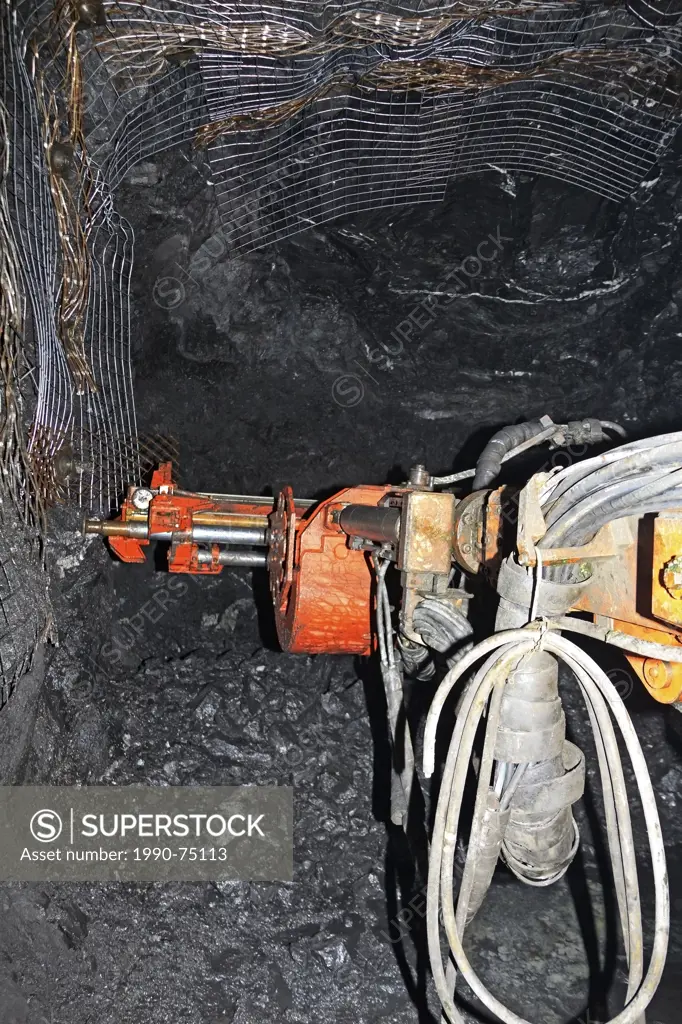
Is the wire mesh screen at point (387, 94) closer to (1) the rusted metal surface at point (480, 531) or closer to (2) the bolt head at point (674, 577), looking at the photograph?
(1) the rusted metal surface at point (480, 531)

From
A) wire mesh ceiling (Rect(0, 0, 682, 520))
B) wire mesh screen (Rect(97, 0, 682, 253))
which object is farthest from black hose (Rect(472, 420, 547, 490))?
wire mesh screen (Rect(97, 0, 682, 253))

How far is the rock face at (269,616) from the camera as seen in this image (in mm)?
3215

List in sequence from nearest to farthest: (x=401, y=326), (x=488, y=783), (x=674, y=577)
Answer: (x=674, y=577) < (x=488, y=783) < (x=401, y=326)

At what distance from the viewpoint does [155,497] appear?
3.28m

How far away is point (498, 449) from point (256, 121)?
232cm

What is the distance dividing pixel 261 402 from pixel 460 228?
64.4 inches

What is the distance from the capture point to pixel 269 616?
475 cm

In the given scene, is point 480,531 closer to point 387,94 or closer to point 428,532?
point 428,532

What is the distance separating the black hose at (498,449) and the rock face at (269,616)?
6.76 feet

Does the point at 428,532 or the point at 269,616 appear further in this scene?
the point at 269,616

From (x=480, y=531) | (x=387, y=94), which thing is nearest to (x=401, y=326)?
(x=387, y=94)

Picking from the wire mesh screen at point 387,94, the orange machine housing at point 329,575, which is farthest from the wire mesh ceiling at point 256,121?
the orange machine housing at point 329,575

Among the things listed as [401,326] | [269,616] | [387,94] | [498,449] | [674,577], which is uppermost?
[387,94]

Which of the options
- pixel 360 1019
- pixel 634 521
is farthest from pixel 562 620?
pixel 360 1019
